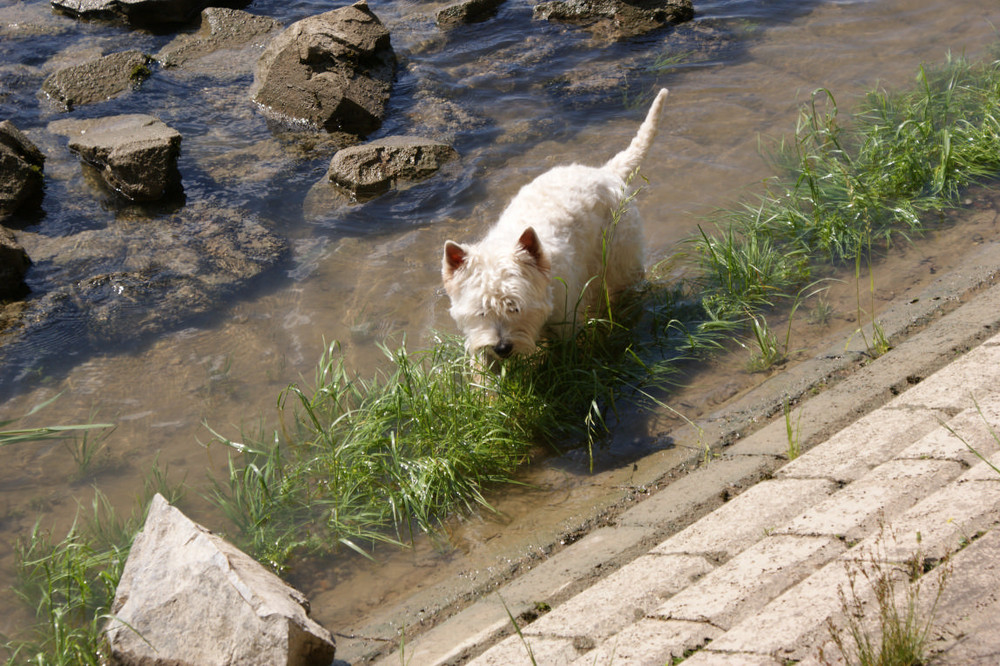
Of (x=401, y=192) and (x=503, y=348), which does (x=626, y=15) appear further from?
(x=503, y=348)

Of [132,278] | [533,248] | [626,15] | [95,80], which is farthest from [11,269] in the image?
[626,15]

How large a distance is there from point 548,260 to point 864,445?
1777 mm

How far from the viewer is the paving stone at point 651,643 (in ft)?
7.60

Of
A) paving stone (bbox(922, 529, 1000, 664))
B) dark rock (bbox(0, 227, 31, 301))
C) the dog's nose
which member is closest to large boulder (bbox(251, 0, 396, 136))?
dark rock (bbox(0, 227, 31, 301))

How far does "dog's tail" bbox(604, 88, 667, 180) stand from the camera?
526 cm

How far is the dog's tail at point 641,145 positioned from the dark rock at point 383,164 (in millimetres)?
2669

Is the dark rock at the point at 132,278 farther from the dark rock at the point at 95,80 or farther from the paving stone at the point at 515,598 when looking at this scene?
the paving stone at the point at 515,598

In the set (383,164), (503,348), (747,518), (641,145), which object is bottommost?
(747,518)

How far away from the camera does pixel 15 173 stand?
23.6ft

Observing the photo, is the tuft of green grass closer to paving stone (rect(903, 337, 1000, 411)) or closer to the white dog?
paving stone (rect(903, 337, 1000, 411))

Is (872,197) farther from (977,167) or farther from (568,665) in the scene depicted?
(568,665)

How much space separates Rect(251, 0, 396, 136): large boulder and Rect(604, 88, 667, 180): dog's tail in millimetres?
3990

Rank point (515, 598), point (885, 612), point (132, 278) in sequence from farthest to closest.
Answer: point (132, 278) < point (515, 598) < point (885, 612)

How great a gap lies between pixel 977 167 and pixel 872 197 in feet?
2.79
